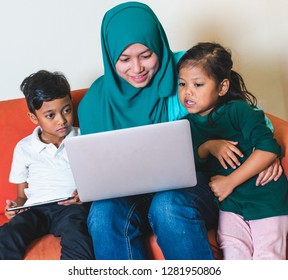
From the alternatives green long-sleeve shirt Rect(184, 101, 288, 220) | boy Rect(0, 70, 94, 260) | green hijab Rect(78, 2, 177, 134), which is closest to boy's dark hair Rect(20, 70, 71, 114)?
boy Rect(0, 70, 94, 260)

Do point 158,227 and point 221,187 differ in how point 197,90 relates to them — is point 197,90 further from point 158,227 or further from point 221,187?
point 158,227

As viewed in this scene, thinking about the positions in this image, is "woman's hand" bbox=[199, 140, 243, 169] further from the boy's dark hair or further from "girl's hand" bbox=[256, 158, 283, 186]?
the boy's dark hair

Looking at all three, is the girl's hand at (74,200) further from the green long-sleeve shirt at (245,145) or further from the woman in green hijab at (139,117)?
the green long-sleeve shirt at (245,145)

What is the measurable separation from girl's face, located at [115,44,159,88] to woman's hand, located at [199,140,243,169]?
0.30 m

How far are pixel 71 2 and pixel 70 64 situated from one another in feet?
0.90

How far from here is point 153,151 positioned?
106cm

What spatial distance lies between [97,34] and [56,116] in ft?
1.96

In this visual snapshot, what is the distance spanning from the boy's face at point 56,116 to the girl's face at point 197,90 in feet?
1.44

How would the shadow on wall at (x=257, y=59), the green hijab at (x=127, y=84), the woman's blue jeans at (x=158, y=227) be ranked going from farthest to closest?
the shadow on wall at (x=257, y=59) → the green hijab at (x=127, y=84) → the woman's blue jeans at (x=158, y=227)

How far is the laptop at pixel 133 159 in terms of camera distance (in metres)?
1.04

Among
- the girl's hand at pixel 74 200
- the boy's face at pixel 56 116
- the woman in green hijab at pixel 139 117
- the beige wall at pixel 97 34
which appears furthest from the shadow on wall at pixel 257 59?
the girl's hand at pixel 74 200

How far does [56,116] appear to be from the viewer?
1.55m
